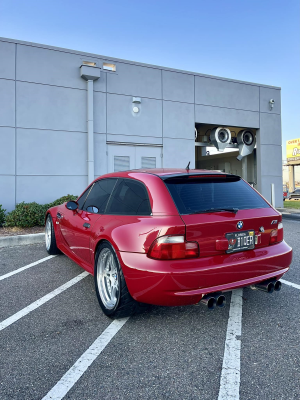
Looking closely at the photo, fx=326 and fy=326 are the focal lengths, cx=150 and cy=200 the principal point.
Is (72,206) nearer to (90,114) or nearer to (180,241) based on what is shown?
(180,241)

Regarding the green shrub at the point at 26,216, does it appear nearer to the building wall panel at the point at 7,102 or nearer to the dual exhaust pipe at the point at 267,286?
the building wall panel at the point at 7,102

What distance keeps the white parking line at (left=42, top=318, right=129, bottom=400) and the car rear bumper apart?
42 centimetres

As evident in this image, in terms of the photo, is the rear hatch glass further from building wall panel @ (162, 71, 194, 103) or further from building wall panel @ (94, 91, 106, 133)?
building wall panel @ (162, 71, 194, 103)

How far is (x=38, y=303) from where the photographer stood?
12.1 ft

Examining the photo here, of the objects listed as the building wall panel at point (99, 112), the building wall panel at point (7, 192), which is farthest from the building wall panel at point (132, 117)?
the building wall panel at point (7, 192)

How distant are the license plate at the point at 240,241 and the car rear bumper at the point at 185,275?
50 mm

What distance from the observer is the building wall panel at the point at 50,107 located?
9953 millimetres

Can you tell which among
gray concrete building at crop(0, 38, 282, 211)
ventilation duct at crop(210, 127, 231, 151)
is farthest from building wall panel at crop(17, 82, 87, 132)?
ventilation duct at crop(210, 127, 231, 151)

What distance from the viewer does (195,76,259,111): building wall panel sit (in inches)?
514

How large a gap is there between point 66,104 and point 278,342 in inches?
382

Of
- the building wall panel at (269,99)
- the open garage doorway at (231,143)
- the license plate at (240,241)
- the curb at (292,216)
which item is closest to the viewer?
the license plate at (240,241)

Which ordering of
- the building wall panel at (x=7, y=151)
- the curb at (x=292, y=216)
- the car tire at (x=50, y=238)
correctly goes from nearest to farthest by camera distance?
the car tire at (x=50, y=238) → the building wall panel at (x=7, y=151) → the curb at (x=292, y=216)

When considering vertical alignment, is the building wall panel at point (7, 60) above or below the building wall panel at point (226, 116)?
above

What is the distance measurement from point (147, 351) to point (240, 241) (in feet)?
4.13
